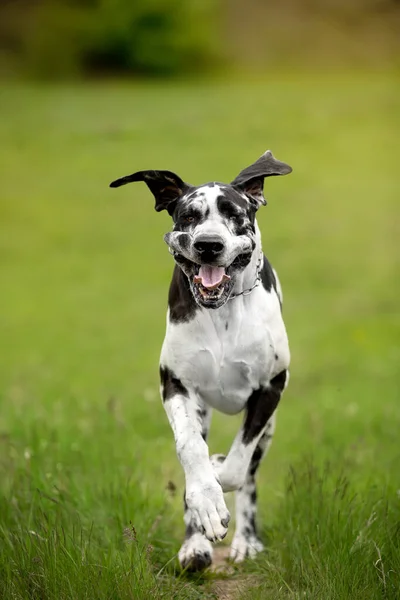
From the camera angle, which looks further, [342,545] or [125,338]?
[125,338]

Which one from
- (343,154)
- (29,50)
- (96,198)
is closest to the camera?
(96,198)

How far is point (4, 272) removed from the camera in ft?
52.8

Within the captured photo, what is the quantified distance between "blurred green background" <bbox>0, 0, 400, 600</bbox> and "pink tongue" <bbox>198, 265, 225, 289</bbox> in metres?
1.22

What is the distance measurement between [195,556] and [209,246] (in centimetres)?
166

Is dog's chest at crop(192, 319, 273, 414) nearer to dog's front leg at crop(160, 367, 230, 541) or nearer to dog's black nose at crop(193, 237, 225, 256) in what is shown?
dog's front leg at crop(160, 367, 230, 541)

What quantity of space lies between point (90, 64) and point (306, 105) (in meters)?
7.81

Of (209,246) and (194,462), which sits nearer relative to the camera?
(209,246)

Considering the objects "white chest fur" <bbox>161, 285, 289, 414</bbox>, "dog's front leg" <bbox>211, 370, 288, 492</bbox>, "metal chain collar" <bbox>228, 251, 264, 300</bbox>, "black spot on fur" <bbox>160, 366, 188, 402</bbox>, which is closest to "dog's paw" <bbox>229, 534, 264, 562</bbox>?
"dog's front leg" <bbox>211, 370, 288, 492</bbox>

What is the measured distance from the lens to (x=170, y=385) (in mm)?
4273

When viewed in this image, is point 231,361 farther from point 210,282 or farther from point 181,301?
point 210,282

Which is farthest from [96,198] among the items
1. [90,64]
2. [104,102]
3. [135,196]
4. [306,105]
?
[90,64]

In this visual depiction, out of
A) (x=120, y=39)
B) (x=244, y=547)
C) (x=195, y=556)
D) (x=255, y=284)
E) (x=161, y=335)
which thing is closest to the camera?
(x=255, y=284)

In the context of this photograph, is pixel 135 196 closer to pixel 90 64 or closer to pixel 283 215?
pixel 283 215

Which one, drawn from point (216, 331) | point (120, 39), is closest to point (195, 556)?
point (216, 331)
